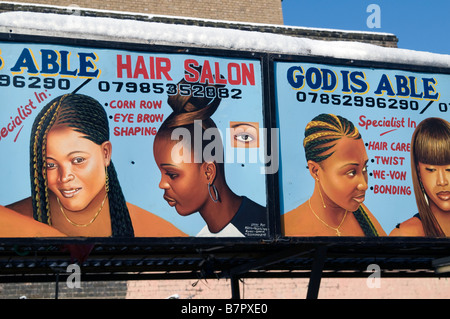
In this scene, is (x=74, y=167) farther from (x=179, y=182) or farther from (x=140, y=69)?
(x=140, y=69)

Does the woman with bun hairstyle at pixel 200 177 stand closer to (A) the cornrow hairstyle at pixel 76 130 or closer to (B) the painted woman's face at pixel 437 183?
(A) the cornrow hairstyle at pixel 76 130

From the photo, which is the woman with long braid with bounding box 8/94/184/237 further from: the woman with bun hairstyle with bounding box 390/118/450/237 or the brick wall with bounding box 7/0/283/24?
the brick wall with bounding box 7/0/283/24

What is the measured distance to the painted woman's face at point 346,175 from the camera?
8.08 metres

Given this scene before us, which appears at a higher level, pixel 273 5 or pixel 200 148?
pixel 273 5

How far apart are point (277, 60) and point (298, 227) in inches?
91.1

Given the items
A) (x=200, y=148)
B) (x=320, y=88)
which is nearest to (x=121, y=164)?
(x=200, y=148)

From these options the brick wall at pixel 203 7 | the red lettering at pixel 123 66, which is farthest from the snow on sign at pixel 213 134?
the brick wall at pixel 203 7

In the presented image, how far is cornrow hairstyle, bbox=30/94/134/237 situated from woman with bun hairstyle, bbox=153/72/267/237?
61cm

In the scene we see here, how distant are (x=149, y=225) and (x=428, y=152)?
4.20m

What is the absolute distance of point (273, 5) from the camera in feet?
105

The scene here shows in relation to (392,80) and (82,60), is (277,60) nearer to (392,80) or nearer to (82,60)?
(392,80)

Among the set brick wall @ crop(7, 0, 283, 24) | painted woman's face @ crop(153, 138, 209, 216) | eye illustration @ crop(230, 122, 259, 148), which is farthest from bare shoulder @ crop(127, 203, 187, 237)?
brick wall @ crop(7, 0, 283, 24)
